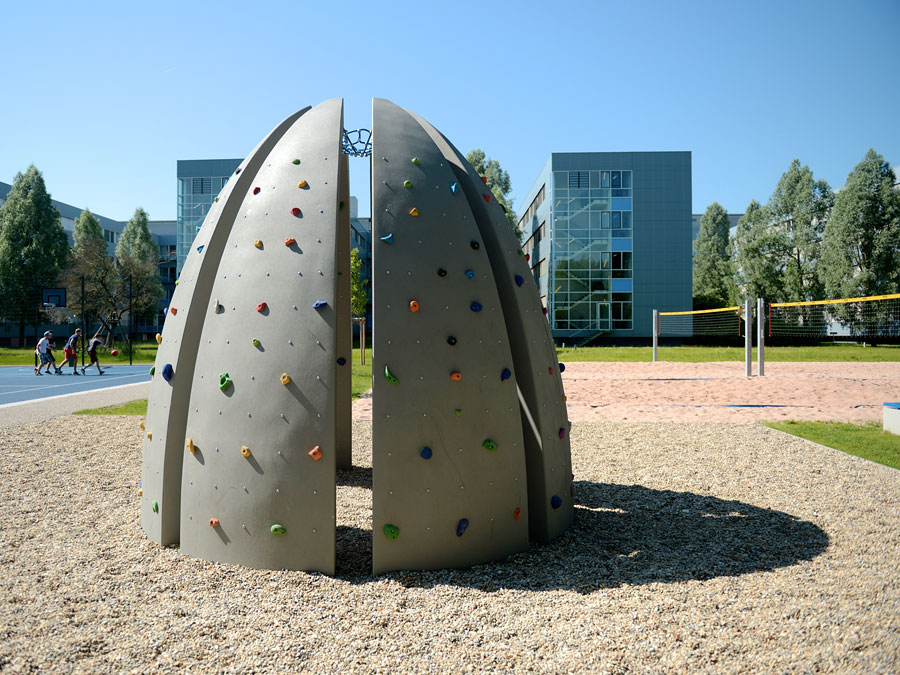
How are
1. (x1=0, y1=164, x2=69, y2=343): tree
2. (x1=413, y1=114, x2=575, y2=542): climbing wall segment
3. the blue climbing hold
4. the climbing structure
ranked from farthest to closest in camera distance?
(x1=0, y1=164, x2=69, y2=343): tree < (x1=413, y1=114, x2=575, y2=542): climbing wall segment < the blue climbing hold < the climbing structure

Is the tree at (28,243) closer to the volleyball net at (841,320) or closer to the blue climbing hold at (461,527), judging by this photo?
the blue climbing hold at (461,527)

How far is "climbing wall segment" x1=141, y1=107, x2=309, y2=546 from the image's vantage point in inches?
171

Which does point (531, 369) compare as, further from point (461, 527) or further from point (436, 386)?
point (461, 527)

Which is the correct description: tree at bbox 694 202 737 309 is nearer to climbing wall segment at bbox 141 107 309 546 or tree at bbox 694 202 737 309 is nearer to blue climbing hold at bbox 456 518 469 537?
blue climbing hold at bbox 456 518 469 537

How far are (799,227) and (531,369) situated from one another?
1939 inches

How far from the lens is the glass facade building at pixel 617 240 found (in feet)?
140

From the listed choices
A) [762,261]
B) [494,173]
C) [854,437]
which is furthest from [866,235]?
[854,437]

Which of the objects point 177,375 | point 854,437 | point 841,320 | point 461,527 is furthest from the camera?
point 841,320

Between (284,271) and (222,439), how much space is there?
127cm

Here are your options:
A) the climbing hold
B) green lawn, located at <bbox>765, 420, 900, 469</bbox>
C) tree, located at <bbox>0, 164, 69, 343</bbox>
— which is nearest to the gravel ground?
the climbing hold

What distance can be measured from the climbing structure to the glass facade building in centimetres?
3940

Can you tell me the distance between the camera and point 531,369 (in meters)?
4.49

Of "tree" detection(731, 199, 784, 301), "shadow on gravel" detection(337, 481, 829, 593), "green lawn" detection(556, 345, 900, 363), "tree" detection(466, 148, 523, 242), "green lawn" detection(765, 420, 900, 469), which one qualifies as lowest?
"green lawn" detection(765, 420, 900, 469)

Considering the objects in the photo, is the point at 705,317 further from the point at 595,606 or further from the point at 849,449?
the point at 595,606
